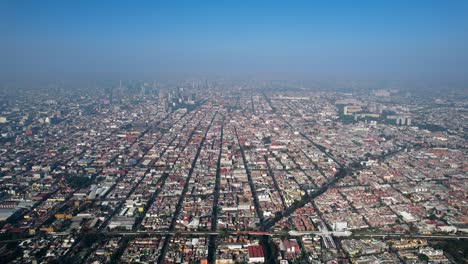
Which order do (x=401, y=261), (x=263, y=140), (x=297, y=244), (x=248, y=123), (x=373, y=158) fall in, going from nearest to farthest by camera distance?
1. (x=401, y=261)
2. (x=297, y=244)
3. (x=373, y=158)
4. (x=263, y=140)
5. (x=248, y=123)

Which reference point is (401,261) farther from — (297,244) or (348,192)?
(348,192)

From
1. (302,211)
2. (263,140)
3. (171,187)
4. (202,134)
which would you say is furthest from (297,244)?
(202,134)

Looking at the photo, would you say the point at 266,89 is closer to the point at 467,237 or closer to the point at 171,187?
the point at 171,187

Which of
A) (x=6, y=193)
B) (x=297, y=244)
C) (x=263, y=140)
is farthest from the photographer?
(x=263, y=140)

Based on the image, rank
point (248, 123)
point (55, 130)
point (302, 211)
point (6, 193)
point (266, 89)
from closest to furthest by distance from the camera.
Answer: point (302, 211) < point (6, 193) < point (55, 130) < point (248, 123) < point (266, 89)

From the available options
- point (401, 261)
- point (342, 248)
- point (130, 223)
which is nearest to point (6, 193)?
point (130, 223)

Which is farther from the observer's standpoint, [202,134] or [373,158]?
[202,134]

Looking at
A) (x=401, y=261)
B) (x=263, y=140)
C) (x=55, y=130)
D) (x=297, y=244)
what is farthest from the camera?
(x=55, y=130)

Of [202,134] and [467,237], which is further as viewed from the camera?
[202,134]
